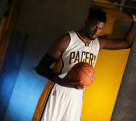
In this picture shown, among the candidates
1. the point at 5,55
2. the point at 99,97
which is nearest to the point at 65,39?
the point at 99,97

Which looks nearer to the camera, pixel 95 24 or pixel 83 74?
pixel 83 74

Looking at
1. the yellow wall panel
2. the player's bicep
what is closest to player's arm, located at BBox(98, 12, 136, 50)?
the yellow wall panel

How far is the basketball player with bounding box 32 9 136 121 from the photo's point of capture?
196 cm

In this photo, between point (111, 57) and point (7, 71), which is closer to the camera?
point (111, 57)

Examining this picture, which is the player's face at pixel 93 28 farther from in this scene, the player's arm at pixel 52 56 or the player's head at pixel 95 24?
the player's arm at pixel 52 56

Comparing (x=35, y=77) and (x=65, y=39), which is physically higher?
(x=65, y=39)

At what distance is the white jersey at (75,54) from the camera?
2062 mm

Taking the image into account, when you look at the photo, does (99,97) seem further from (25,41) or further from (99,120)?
(25,41)

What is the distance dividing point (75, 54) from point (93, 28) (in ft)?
1.03

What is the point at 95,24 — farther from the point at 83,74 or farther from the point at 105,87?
the point at 105,87

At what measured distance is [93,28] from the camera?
2.03 m

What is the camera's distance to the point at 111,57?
8.73 feet

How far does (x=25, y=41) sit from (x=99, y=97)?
4.92ft

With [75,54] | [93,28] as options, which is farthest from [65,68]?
[93,28]
